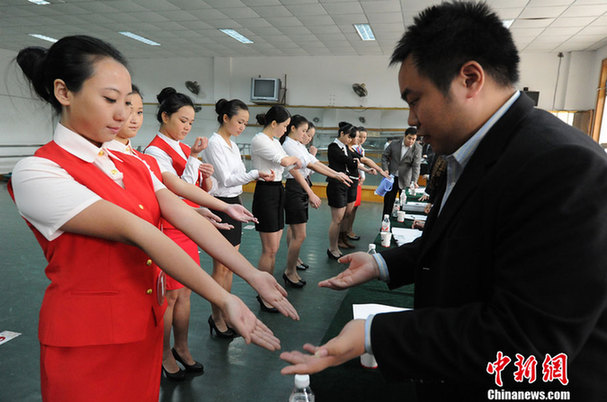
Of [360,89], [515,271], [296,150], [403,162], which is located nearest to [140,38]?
[360,89]

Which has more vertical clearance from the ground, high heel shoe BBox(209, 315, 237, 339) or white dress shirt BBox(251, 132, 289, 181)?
white dress shirt BBox(251, 132, 289, 181)

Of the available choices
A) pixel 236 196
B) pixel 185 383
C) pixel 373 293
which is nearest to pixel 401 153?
pixel 236 196

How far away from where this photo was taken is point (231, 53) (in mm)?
9617

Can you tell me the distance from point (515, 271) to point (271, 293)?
0.69m

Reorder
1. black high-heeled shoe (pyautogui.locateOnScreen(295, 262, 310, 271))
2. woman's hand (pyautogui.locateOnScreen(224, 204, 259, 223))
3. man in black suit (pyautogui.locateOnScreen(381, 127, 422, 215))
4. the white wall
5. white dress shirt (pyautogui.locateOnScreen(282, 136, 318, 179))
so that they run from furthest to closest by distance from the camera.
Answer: the white wall, man in black suit (pyautogui.locateOnScreen(381, 127, 422, 215)), black high-heeled shoe (pyautogui.locateOnScreen(295, 262, 310, 271)), white dress shirt (pyautogui.locateOnScreen(282, 136, 318, 179)), woman's hand (pyautogui.locateOnScreen(224, 204, 259, 223))

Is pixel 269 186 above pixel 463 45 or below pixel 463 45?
below

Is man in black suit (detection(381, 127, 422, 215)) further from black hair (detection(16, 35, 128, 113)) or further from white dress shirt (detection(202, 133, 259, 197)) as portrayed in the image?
black hair (detection(16, 35, 128, 113))

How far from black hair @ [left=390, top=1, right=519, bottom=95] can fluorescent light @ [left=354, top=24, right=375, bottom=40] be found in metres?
6.91

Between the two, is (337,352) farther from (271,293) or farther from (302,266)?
(302,266)

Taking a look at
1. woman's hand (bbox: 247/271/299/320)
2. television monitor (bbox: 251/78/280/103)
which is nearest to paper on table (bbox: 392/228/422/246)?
woman's hand (bbox: 247/271/299/320)

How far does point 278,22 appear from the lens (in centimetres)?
690

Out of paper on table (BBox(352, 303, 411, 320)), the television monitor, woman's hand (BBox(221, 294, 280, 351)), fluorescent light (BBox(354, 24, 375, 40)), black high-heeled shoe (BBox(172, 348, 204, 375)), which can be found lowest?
black high-heeled shoe (BBox(172, 348, 204, 375))

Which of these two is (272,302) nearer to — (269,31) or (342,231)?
(342,231)

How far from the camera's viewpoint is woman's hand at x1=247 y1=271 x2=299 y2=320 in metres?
1.05
